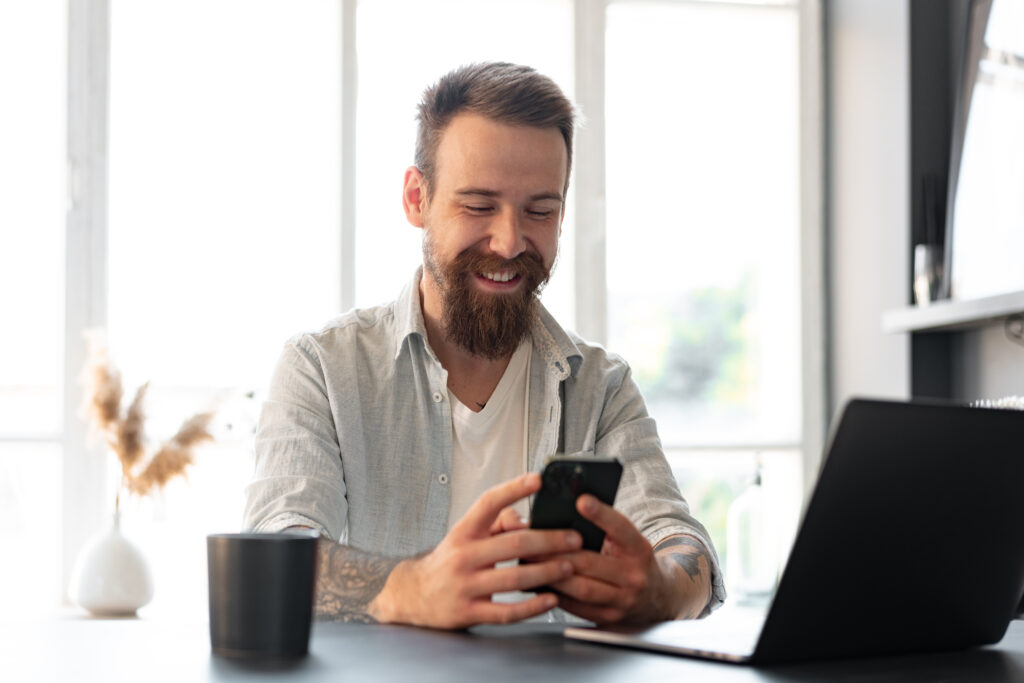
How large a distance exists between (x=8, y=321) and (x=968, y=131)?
283 cm

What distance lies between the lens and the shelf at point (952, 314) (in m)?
2.68

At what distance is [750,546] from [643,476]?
6.65 ft

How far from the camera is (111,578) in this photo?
2.96 m

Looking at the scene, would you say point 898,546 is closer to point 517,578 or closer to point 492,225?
point 517,578

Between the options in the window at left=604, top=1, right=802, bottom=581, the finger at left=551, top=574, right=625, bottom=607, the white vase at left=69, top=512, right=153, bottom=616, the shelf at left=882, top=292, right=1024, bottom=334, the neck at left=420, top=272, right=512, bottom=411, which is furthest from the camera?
the window at left=604, top=1, right=802, bottom=581

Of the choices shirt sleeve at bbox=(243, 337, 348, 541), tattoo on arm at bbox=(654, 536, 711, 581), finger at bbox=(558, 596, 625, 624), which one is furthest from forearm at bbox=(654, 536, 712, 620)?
shirt sleeve at bbox=(243, 337, 348, 541)

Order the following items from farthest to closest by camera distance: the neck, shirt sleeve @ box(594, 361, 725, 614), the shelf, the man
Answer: the shelf
the neck
the man
shirt sleeve @ box(594, 361, 725, 614)

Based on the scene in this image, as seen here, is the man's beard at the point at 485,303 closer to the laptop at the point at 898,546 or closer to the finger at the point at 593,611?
the finger at the point at 593,611

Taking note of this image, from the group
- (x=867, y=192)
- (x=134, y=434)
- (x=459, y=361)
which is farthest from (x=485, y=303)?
(x=867, y=192)

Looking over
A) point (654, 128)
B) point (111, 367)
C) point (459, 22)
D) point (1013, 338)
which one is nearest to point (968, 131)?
point (1013, 338)

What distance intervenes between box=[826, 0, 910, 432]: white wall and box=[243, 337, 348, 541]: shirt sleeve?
217 centimetres

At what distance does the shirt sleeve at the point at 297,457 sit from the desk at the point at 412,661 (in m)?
0.43

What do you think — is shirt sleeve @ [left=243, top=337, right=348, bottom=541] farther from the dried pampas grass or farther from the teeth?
the dried pampas grass

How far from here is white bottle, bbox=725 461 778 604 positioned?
354 centimetres
